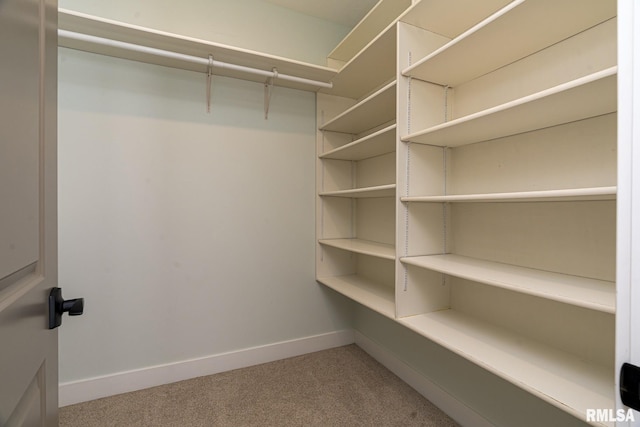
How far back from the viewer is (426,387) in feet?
5.99

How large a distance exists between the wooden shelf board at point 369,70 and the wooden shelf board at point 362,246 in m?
1.20

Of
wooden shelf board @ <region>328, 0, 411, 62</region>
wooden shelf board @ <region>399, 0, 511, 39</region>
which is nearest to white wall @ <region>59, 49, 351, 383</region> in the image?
wooden shelf board @ <region>328, 0, 411, 62</region>

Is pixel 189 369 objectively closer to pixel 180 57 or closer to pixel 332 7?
pixel 180 57

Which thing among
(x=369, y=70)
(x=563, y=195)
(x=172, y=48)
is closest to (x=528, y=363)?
(x=563, y=195)

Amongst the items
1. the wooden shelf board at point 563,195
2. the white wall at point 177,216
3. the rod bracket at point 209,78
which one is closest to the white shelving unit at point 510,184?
the wooden shelf board at point 563,195

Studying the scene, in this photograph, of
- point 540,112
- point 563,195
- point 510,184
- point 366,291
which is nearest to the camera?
point 563,195

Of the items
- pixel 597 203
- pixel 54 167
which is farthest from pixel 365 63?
pixel 54 167

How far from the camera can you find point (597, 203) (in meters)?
1.10

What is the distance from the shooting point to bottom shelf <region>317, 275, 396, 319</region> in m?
1.74

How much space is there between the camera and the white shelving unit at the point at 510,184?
1.01m

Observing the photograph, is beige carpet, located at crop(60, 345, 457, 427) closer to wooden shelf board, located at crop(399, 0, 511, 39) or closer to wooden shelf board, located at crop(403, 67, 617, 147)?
wooden shelf board, located at crop(403, 67, 617, 147)

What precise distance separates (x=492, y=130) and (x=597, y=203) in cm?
48

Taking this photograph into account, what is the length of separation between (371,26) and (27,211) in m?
2.12

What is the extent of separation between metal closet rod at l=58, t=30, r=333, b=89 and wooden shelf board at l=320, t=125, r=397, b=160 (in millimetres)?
526
